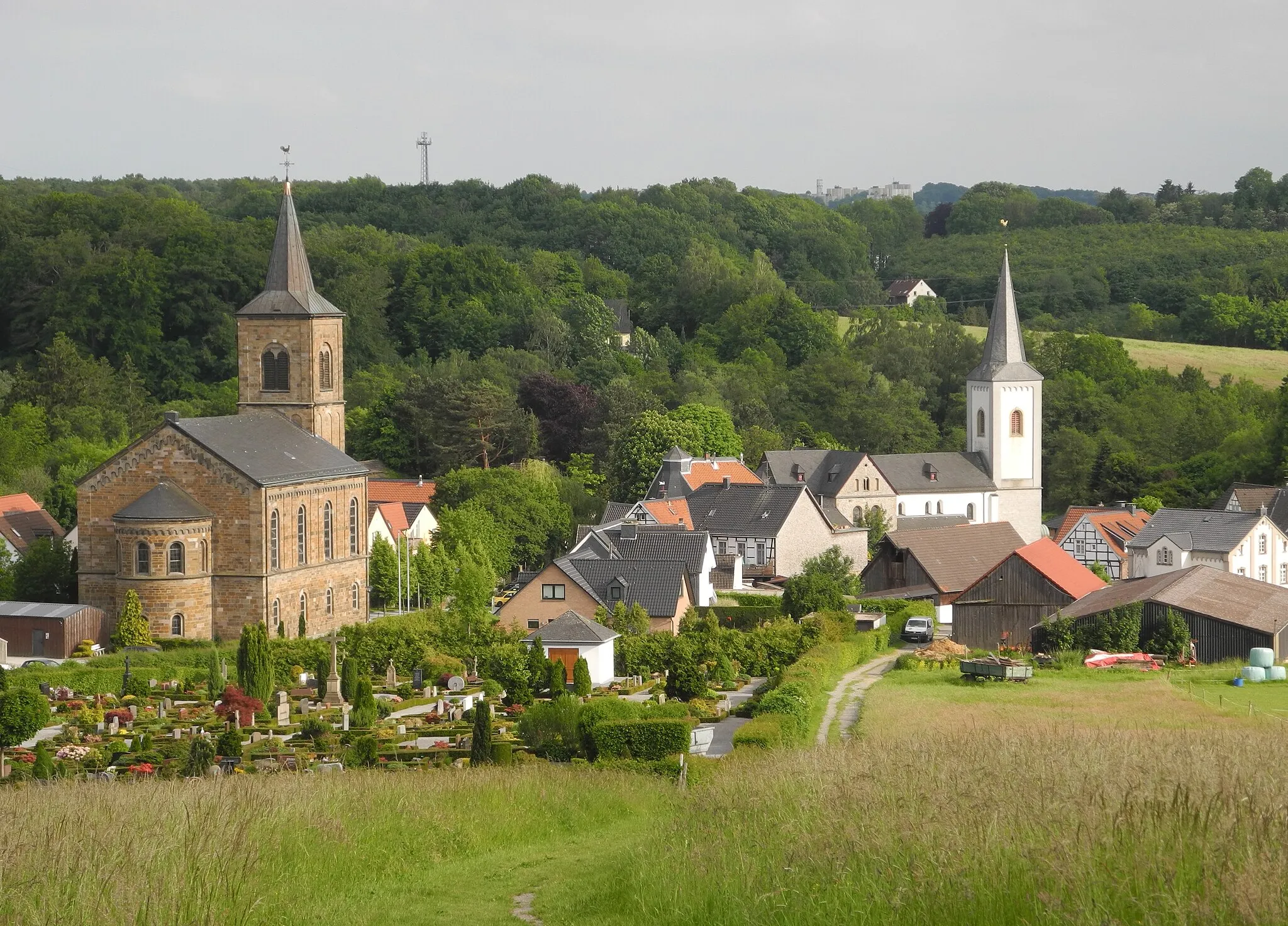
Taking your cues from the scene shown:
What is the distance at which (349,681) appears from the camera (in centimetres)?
3659

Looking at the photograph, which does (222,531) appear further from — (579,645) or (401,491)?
(401,491)

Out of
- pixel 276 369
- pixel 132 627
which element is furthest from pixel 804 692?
pixel 276 369

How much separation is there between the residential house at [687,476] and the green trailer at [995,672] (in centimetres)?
2864

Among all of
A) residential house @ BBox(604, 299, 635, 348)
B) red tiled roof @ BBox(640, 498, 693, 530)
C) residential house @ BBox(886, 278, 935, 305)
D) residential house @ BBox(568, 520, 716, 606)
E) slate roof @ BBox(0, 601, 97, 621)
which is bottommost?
slate roof @ BBox(0, 601, 97, 621)

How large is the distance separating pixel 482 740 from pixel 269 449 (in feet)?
78.4

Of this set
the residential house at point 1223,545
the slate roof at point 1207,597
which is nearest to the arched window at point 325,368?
the slate roof at point 1207,597

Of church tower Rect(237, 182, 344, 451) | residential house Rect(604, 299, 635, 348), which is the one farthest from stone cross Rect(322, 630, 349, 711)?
residential house Rect(604, 299, 635, 348)

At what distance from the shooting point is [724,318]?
10312cm

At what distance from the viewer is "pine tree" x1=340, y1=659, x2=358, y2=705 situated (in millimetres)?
36562

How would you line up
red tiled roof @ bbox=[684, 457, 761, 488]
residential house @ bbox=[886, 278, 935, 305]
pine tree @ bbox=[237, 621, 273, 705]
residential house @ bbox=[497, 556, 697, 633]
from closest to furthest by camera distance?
1. pine tree @ bbox=[237, 621, 273, 705]
2. residential house @ bbox=[497, 556, 697, 633]
3. red tiled roof @ bbox=[684, 457, 761, 488]
4. residential house @ bbox=[886, 278, 935, 305]

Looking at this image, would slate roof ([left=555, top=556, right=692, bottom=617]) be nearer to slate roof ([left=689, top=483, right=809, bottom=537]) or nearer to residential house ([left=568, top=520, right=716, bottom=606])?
residential house ([left=568, top=520, right=716, bottom=606])

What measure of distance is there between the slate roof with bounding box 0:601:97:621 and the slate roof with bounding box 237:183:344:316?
465 inches

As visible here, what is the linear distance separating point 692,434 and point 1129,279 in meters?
65.2

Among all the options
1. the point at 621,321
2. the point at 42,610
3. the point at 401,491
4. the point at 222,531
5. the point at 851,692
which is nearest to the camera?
the point at 851,692
